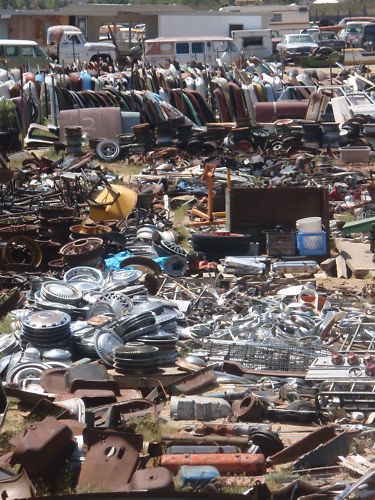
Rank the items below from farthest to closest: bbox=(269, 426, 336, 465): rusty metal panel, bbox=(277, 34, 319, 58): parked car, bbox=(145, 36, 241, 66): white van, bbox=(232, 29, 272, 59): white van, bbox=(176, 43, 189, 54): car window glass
A: bbox=(277, 34, 319, 58): parked car → bbox=(232, 29, 272, 59): white van → bbox=(176, 43, 189, 54): car window glass → bbox=(145, 36, 241, 66): white van → bbox=(269, 426, 336, 465): rusty metal panel

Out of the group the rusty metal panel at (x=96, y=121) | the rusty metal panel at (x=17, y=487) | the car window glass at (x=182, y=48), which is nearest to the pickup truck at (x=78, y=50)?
the car window glass at (x=182, y=48)

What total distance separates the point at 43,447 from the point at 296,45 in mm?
41480

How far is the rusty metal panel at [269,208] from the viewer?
45.1 feet

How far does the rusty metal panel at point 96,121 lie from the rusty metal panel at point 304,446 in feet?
53.7

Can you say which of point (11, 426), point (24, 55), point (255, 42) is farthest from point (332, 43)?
point (11, 426)

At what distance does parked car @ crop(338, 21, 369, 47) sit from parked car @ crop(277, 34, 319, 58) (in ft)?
17.3

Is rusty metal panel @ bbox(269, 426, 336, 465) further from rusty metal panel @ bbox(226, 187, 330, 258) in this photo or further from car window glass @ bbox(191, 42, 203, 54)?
car window glass @ bbox(191, 42, 203, 54)

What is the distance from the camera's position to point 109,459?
6457mm

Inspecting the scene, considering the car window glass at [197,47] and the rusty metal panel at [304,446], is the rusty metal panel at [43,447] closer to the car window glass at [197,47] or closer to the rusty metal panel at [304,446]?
the rusty metal panel at [304,446]

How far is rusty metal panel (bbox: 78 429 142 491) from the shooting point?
6336 mm

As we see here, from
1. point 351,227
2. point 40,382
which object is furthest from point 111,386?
point 351,227

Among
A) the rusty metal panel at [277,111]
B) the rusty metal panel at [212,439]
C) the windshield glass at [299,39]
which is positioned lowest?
the rusty metal panel at [212,439]

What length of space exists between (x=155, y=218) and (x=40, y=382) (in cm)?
685

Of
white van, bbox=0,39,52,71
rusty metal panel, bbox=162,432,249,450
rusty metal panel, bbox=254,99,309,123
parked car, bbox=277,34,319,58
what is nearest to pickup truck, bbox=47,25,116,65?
white van, bbox=0,39,52,71
